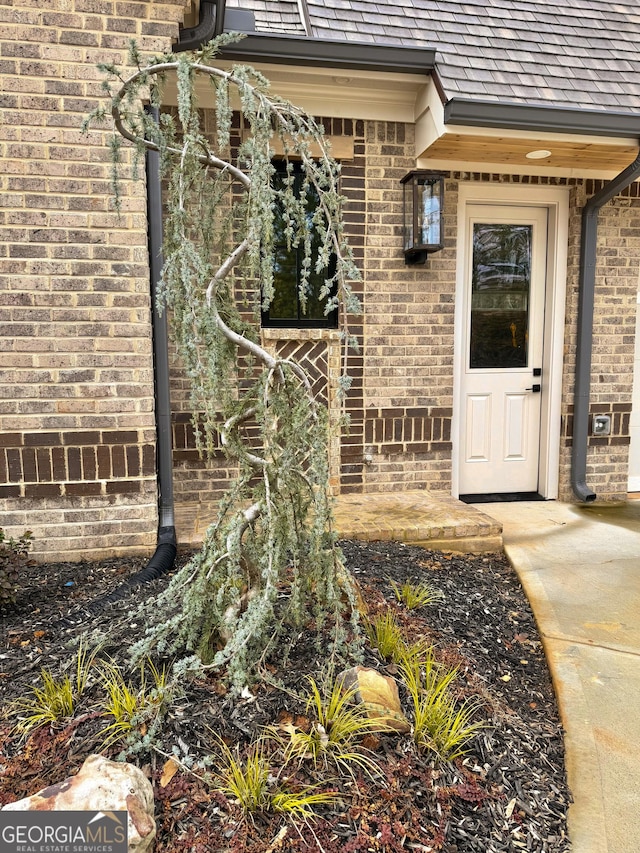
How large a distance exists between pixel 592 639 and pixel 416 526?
1.33 m

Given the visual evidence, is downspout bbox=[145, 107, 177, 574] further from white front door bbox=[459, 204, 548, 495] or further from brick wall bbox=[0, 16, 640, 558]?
white front door bbox=[459, 204, 548, 495]

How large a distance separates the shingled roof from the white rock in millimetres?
4171

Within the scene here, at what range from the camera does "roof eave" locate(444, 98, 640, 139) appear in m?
3.94

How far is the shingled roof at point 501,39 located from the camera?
4203 millimetres

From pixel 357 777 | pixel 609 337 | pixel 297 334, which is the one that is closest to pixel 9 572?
pixel 357 777

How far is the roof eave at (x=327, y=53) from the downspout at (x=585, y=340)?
1845 mm

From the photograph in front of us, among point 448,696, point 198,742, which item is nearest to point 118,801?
point 198,742

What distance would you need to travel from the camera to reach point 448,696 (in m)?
2.20

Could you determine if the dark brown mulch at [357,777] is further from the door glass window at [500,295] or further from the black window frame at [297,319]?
the door glass window at [500,295]

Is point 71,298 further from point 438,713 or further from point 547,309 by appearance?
point 547,309

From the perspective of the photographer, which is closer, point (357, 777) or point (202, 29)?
point (357, 777)

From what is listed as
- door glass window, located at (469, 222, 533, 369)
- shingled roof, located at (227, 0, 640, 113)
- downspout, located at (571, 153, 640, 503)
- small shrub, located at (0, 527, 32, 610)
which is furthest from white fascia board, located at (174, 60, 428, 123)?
small shrub, located at (0, 527, 32, 610)

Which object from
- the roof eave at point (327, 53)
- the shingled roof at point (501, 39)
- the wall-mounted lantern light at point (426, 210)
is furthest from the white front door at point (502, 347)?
the roof eave at point (327, 53)

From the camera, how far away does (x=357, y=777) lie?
182cm
